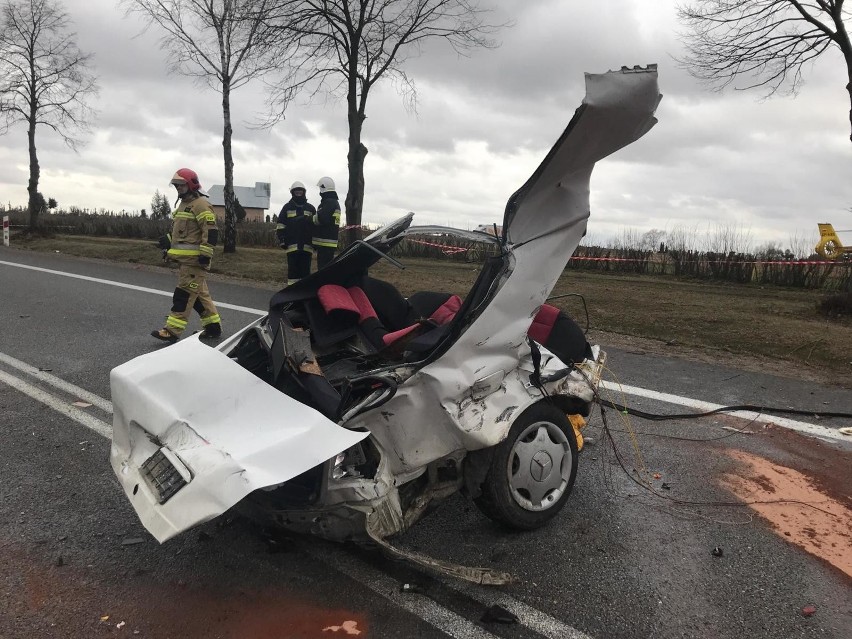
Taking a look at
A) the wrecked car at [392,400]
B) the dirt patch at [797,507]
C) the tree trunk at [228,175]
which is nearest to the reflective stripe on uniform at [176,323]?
the wrecked car at [392,400]

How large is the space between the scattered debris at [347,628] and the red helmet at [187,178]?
247 inches

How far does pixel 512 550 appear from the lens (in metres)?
2.99

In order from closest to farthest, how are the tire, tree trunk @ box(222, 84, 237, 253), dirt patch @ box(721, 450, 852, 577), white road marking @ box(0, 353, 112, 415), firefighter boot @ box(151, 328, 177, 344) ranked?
1. the tire
2. dirt patch @ box(721, 450, 852, 577)
3. white road marking @ box(0, 353, 112, 415)
4. firefighter boot @ box(151, 328, 177, 344)
5. tree trunk @ box(222, 84, 237, 253)

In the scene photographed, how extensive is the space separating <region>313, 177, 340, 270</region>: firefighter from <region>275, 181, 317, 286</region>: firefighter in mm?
284

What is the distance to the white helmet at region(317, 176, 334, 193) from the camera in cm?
981

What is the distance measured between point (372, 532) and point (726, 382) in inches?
196

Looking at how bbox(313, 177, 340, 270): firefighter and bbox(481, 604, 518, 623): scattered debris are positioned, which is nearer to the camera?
bbox(481, 604, 518, 623): scattered debris

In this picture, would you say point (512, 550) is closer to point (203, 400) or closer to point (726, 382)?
A: point (203, 400)

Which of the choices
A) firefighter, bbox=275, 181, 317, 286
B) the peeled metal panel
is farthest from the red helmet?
the peeled metal panel

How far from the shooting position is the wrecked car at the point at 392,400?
238cm

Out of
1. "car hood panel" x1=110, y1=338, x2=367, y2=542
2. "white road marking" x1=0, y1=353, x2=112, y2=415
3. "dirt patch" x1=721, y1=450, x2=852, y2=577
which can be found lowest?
"dirt patch" x1=721, y1=450, x2=852, y2=577

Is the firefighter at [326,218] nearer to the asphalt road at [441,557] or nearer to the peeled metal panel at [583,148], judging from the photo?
the asphalt road at [441,557]

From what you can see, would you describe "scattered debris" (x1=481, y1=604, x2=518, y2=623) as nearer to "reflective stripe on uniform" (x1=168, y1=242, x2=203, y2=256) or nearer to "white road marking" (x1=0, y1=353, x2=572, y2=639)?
"white road marking" (x1=0, y1=353, x2=572, y2=639)

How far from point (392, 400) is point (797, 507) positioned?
2546mm
